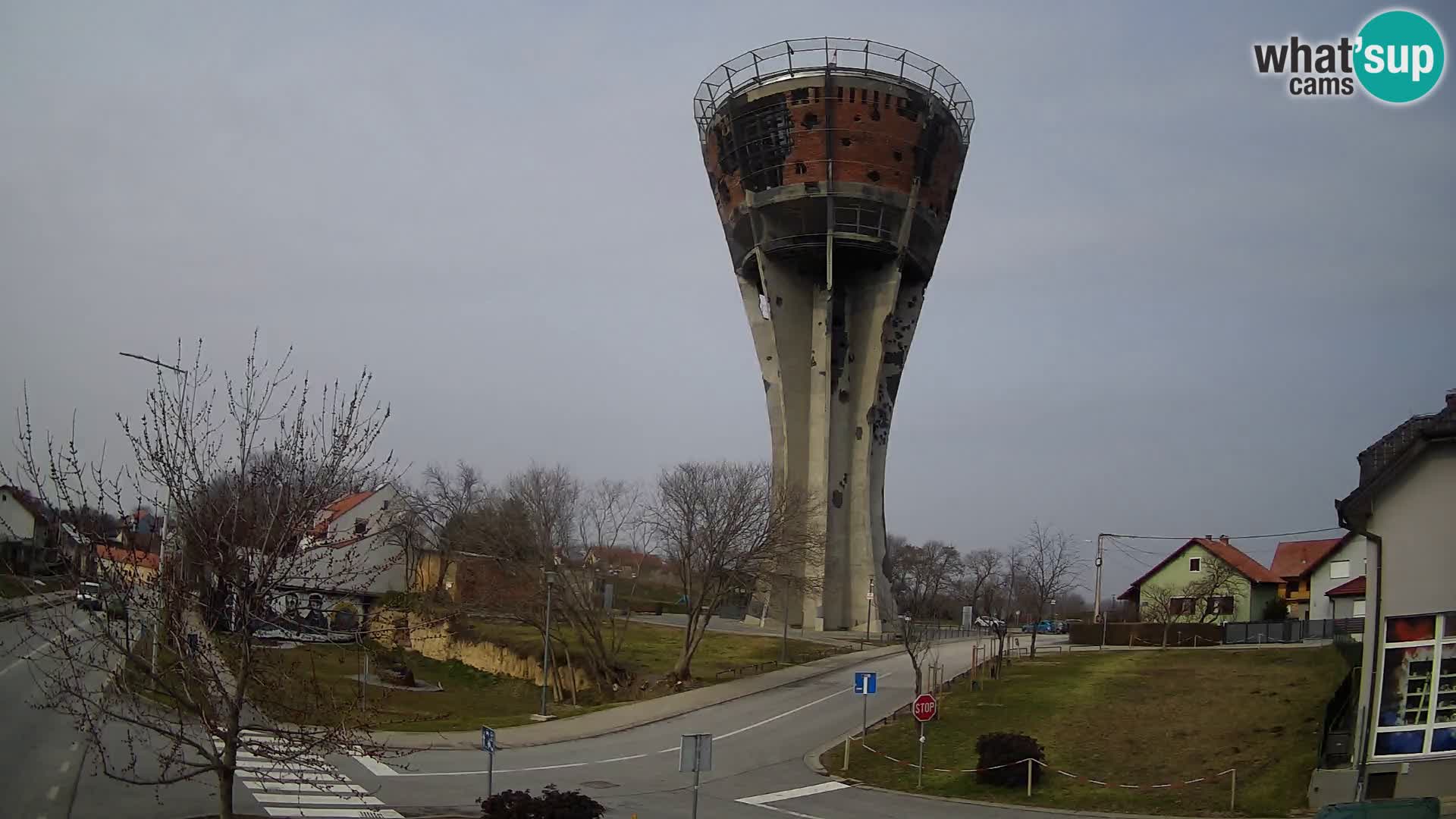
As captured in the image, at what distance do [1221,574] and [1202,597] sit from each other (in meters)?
3.67

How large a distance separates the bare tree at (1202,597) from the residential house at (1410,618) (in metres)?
47.5

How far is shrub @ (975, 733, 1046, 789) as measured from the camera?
22.9 meters

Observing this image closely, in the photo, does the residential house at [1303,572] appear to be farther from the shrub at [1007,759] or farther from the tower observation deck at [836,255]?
the shrub at [1007,759]


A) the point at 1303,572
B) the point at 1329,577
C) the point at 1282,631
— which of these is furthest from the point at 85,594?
the point at 1303,572

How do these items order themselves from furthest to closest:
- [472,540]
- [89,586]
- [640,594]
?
[640,594] < [472,540] < [89,586]

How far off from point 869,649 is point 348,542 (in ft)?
145

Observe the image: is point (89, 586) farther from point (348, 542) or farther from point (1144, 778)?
point (1144, 778)

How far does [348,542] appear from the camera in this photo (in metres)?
12.8

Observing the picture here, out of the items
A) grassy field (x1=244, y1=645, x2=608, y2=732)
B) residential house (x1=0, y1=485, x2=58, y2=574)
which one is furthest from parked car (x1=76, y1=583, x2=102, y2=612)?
grassy field (x1=244, y1=645, x2=608, y2=732)

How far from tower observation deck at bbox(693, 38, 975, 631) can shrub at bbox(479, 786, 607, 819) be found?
4735 cm

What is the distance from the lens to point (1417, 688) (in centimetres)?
1741

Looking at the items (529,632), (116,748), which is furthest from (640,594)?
(116,748)

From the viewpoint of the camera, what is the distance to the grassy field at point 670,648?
157ft

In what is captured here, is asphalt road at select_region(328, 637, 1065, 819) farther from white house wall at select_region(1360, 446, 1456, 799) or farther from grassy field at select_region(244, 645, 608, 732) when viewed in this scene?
white house wall at select_region(1360, 446, 1456, 799)
